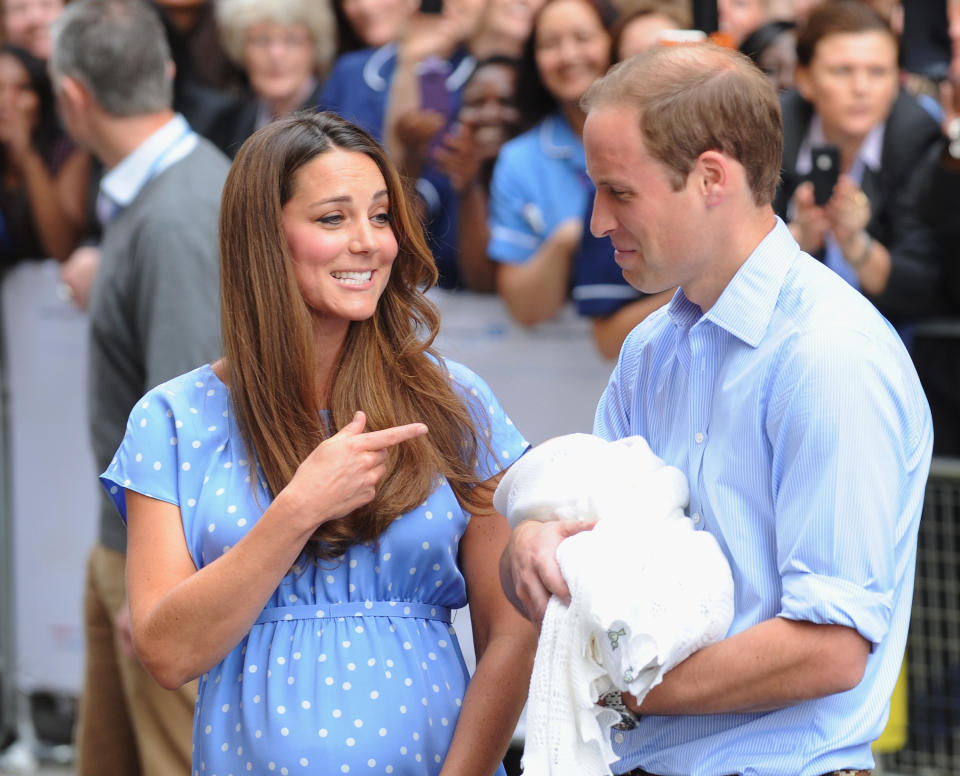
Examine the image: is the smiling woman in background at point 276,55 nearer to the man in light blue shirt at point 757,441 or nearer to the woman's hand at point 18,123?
the woman's hand at point 18,123

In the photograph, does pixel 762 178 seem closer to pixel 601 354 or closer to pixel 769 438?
pixel 769 438

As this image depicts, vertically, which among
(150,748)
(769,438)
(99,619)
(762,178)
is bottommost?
(150,748)

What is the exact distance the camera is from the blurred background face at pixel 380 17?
17.2ft

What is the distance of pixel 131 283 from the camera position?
3.50 metres

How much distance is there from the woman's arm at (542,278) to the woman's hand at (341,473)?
2225 millimetres

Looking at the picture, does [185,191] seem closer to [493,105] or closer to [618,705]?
[493,105]

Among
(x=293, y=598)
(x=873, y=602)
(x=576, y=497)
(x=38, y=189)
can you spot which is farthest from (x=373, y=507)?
(x=38, y=189)

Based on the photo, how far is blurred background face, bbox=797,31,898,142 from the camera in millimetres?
4137

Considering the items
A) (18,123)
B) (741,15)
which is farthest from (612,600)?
(18,123)

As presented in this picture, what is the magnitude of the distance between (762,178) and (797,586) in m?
0.58

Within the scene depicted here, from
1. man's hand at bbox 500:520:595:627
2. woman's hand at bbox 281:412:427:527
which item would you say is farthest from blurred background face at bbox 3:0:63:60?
man's hand at bbox 500:520:595:627

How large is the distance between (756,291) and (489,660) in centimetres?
82

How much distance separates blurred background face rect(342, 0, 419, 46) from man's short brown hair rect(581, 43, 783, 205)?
344 centimetres

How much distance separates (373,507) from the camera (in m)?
2.30
